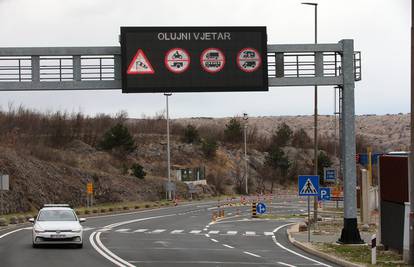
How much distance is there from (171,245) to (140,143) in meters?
90.8

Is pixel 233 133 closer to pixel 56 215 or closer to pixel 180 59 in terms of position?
pixel 56 215

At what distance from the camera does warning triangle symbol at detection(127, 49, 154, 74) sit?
26531mm

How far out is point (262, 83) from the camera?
2719cm

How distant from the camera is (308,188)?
29.8m

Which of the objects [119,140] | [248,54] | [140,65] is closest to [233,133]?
[119,140]

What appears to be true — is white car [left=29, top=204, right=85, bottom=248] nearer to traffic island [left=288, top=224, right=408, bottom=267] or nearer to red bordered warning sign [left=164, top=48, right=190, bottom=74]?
red bordered warning sign [left=164, top=48, right=190, bottom=74]

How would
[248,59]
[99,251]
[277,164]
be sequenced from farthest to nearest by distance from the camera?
[277,164], [248,59], [99,251]

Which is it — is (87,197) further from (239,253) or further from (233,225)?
(239,253)

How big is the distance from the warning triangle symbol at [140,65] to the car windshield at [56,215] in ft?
19.1

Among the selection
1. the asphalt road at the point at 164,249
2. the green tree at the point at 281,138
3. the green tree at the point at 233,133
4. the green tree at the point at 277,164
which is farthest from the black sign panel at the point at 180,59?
the green tree at the point at 281,138

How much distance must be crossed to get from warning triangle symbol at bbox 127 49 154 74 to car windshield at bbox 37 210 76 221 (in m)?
5.81

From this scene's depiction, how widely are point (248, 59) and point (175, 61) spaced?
2719 mm

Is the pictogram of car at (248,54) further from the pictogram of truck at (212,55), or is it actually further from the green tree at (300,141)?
the green tree at (300,141)

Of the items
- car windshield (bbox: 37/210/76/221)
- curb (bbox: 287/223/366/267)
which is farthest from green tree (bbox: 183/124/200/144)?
car windshield (bbox: 37/210/76/221)
